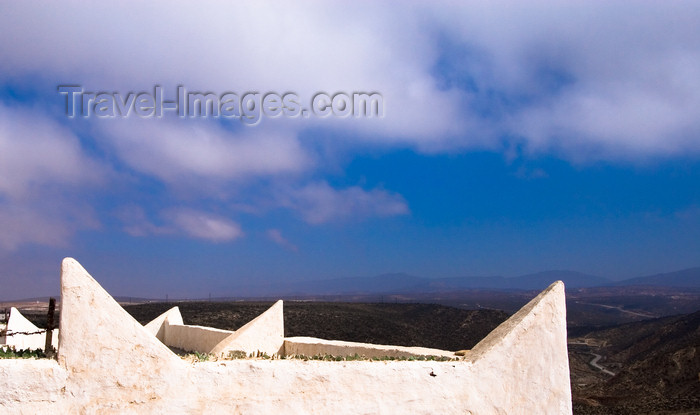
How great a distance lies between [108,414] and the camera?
20.0 ft

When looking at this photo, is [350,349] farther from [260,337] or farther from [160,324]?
[160,324]

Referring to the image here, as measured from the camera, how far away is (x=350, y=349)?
9508 millimetres

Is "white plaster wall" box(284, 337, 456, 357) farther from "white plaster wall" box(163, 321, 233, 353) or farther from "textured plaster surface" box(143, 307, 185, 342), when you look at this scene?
"textured plaster surface" box(143, 307, 185, 342)

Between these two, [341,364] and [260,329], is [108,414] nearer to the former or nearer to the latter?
[341,364]

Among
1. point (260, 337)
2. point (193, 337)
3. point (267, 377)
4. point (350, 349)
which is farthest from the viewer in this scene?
point (193, 337)

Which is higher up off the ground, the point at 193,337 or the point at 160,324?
the point at 160,324

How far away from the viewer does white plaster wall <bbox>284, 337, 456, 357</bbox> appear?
28.0 feet

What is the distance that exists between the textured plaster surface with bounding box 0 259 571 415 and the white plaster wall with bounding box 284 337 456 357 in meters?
0.89

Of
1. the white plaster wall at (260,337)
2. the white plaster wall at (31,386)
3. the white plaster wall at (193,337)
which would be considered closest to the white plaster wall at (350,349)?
the white plaster wall at (260,337)

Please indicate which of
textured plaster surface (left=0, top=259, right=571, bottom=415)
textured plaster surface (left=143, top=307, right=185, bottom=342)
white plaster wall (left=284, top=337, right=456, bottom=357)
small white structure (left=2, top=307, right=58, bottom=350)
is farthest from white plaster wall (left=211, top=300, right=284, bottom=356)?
textured plaster surface (left=0, top=259, right=571, bottom=415)

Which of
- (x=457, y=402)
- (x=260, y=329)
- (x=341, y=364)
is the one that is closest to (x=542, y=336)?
(x=457, y=402)

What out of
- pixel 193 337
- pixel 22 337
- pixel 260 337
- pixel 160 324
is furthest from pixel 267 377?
pixel 160 324

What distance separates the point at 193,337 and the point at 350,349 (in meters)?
5.53

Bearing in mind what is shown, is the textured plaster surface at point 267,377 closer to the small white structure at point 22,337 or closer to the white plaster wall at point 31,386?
the white plaster wall at point 31,386
